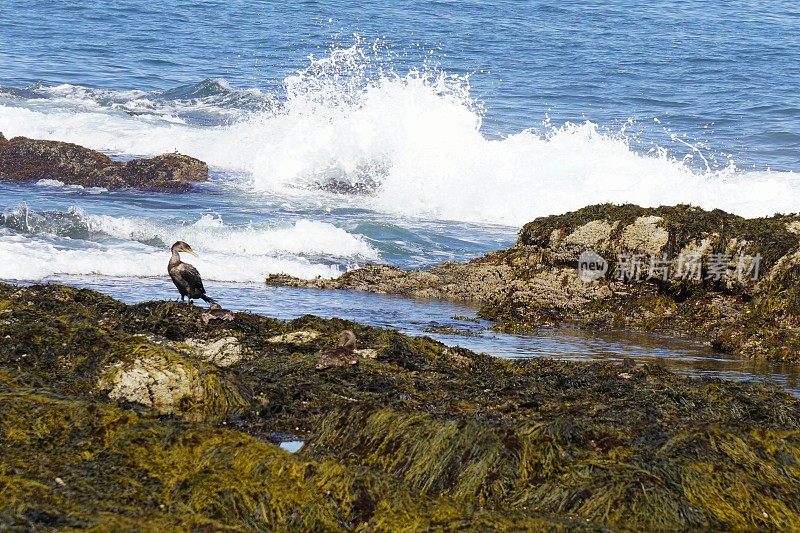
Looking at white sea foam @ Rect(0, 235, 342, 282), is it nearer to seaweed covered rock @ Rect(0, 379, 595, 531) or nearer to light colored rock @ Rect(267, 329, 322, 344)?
light colored rock @ Rect(267, 329, 322, 344)

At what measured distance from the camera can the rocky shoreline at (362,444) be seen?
13.8 feet

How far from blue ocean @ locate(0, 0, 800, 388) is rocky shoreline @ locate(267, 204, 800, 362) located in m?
0.54

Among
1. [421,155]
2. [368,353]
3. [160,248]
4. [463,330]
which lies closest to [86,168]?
[160,248]

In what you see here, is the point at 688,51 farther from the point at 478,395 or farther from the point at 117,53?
the point at 478,395

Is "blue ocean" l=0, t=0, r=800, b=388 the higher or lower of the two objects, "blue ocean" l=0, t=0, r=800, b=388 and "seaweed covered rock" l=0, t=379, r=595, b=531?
the higher

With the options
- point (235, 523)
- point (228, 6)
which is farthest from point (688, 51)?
point (235, 523)

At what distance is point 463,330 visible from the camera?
10.1 meters

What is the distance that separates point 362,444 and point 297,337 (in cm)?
254

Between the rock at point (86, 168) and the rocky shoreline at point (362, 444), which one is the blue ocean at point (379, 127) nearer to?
the rock at point (86, 168)

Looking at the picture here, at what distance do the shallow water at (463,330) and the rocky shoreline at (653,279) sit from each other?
11.6 inches

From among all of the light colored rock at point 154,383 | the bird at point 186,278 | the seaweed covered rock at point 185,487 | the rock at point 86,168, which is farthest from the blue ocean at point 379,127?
the seaweed covered rock at point 185,487

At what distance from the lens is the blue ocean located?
1438cm

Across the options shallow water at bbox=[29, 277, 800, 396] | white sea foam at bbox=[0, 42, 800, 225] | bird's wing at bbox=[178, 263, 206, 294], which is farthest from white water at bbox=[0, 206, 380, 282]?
bird's wing at bbox=[178, 263, 206, 294]

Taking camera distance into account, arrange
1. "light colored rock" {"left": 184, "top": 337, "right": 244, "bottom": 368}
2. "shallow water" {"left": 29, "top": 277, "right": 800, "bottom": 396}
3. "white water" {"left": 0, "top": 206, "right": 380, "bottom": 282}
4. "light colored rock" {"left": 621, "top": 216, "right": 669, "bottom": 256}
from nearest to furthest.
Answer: "light colored rock" {"left": 184, "top": 337, "right": 244, "bottom": 368} → "shallow water" {"left": 29, "top": 277, "right": 800, "bottom": 396} → "light colored rock" {"left": 621, "top": 216, "right": 669, "bottom": 256} → "white water" {"left": 0, "top": 206, "right": 380, "bottom": 282}
